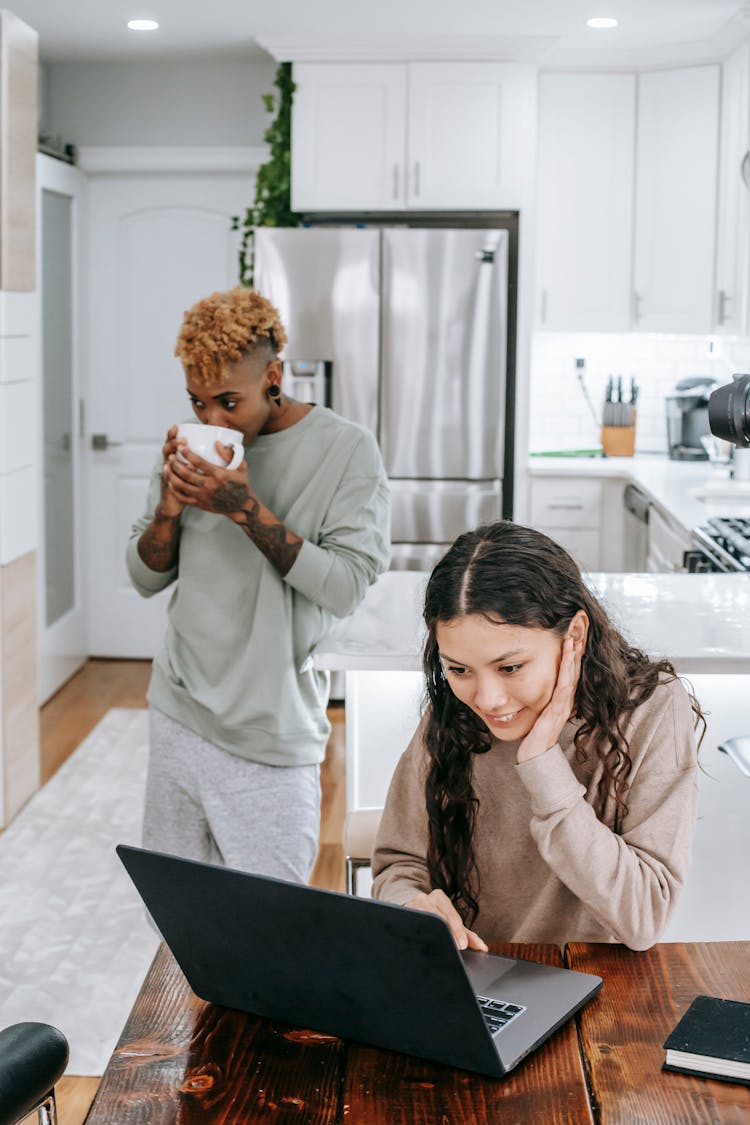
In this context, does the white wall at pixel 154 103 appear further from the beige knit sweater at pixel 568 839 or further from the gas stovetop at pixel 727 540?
the beige knit sweater at pixel 568 839

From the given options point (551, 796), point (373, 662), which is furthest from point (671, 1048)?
point (373, 662)

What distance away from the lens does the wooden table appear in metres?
1.04

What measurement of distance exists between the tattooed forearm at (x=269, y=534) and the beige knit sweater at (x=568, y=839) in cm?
58

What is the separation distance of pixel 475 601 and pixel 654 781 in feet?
0.94

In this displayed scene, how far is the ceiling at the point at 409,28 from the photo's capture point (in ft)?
14.3

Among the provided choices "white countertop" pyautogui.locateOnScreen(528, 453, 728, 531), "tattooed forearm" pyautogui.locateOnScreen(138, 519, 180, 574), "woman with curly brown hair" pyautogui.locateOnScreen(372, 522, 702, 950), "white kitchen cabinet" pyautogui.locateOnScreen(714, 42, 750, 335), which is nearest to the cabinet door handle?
"white kitchen cabinet" pyautogui.locateOnScreen(714, 42, 750, 335)

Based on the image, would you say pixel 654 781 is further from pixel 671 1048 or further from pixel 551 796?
pixel 671 1048

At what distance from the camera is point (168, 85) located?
5.51 meters

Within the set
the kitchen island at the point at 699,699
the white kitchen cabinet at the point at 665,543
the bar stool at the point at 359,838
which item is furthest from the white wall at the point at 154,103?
the bar stool at the point at 359,838

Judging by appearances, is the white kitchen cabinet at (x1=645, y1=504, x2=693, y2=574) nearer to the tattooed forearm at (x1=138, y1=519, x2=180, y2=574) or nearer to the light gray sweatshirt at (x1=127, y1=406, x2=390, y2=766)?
the light gray sweatshirt at (x1=127, y1=406, x2=390, y2=766)

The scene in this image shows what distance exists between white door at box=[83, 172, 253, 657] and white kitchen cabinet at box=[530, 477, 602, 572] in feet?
5.30

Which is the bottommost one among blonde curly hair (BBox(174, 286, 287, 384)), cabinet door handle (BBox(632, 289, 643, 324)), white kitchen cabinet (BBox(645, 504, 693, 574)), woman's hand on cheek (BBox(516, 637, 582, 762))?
white kitchen cabinet (BBox(645, 504, 693, 574))

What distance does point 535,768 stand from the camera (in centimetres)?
141

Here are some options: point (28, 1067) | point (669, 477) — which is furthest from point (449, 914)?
point (669, 477)
